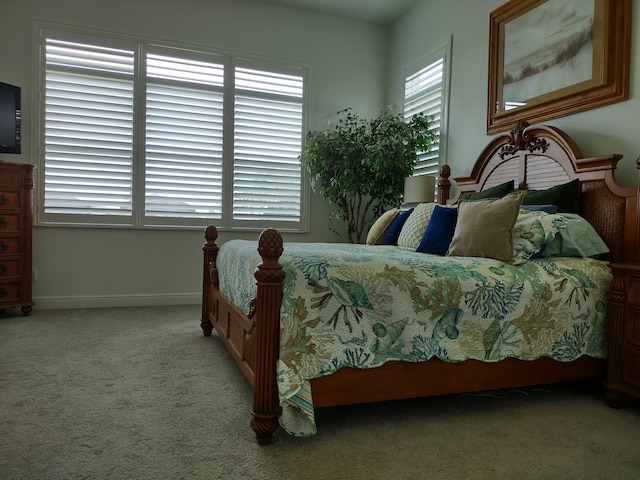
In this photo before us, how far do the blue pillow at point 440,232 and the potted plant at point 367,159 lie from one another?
1.52 meters

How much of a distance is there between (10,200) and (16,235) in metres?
0.29

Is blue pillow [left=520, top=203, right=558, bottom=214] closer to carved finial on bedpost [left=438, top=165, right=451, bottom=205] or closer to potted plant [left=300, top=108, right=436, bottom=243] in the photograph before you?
carved finial on bedpost [left=438, top=165, right=451, bottom=205]

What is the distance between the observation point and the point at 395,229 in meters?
3.33

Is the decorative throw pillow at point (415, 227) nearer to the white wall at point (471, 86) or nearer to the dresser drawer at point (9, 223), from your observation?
the white wall at point (471, 86)

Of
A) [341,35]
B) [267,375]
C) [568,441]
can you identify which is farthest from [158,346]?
[341,35]

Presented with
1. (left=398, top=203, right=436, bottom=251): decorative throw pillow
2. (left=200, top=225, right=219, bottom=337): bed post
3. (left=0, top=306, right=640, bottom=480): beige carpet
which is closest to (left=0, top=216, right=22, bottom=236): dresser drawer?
(left=0, top=306, right=640, bottom=480): beige carpet

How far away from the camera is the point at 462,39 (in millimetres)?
3992

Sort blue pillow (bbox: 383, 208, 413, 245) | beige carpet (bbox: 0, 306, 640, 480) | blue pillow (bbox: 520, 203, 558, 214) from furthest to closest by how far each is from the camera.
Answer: blue pillow (bbox: 383, 208, 413, 245)
blue pillow (bbox: 520, 203, 558, 214)
beige carpet (bbox: 0, 306, 640, 480)

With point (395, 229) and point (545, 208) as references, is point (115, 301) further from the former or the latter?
point (545, 208)

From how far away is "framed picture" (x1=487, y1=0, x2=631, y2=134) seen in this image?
2.63 m

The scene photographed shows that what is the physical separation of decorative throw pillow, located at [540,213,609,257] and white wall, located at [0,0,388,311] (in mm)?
2953

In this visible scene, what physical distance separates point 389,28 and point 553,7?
2.45 meters

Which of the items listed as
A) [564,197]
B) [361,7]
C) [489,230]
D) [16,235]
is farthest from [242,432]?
[361,7]

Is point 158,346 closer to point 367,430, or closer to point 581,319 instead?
point 367,430
